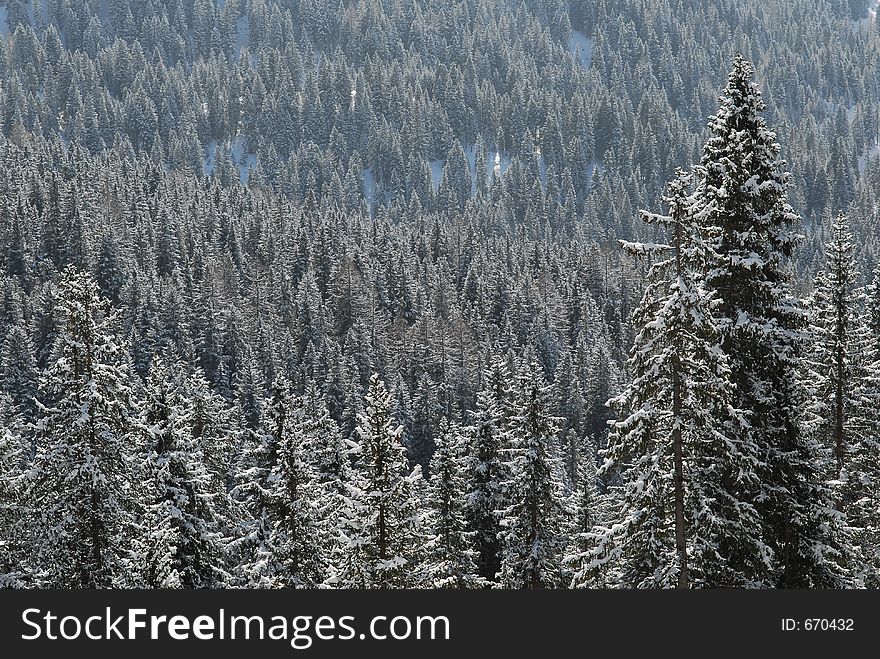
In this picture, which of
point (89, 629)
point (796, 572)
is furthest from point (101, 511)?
point (796, 572)

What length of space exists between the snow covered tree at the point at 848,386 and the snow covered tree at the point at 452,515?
39.3 feet

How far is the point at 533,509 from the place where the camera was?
28281mm

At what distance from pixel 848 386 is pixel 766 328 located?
950 cm

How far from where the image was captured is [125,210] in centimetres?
15938

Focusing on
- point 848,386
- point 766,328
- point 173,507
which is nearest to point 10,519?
point 173,507

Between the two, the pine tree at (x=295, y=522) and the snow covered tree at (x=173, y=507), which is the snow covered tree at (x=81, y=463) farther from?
the pine tree at (x=295, y=522)

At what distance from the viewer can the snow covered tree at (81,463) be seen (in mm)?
22703

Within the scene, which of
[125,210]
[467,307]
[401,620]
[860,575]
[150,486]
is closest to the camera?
[401,620]

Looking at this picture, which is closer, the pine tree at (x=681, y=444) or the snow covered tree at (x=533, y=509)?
the pine tree at (x=681, y=444)

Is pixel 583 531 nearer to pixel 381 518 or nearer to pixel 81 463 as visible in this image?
pixel 381 518

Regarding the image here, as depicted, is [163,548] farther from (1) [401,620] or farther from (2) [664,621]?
(2) [664,621]

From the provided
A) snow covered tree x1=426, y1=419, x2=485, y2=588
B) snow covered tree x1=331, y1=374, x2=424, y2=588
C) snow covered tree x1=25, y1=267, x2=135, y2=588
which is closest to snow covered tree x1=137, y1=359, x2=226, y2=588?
snow covered tree x1=25, y1=267, x2=135, y2=588

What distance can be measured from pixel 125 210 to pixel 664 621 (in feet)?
529

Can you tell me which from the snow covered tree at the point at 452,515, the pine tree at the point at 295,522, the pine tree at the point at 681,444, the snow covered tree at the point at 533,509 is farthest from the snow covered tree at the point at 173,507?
the pine tree at the point at 681,444
